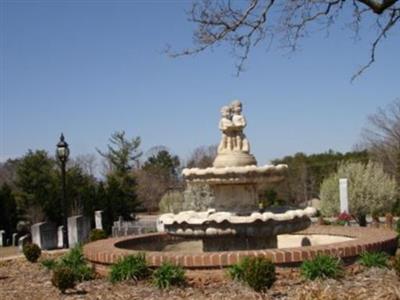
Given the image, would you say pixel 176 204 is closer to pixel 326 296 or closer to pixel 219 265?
pixel 219 265

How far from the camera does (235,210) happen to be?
11.6 metres

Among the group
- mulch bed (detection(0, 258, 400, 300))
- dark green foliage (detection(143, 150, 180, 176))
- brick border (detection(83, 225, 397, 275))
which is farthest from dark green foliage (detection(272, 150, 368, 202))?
mulch bed (detection(0, 258, 400, 300))

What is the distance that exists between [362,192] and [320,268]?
2239cm

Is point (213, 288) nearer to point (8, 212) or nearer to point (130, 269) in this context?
point (130, 269)

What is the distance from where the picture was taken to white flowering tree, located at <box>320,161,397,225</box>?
96.4 feet

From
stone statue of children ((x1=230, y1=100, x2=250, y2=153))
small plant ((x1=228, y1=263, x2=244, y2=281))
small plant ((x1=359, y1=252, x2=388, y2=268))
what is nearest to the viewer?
small plant ((x1=228, y1=263, x2=244, y2=281))

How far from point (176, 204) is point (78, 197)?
589 centimetres

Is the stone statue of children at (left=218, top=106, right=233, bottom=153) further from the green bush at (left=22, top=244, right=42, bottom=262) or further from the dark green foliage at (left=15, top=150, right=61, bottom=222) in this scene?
the dark green foliage at (left=15, top=150, right=61, bottom=222)

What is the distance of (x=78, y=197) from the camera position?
3200 cm

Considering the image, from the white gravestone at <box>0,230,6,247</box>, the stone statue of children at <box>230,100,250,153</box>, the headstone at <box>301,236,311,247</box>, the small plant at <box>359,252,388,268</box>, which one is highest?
the stone statue of children at <box>230,100,250,153</box>

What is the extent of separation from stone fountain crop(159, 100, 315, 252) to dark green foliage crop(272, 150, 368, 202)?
44.2 meters

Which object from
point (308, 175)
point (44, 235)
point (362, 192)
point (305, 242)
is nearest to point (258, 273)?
point (305, 242)

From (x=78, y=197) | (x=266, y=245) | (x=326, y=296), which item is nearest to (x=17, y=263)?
(x=266, y=245)

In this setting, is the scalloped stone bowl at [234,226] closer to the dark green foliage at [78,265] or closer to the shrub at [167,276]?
the dark green foliage at [78,265]
